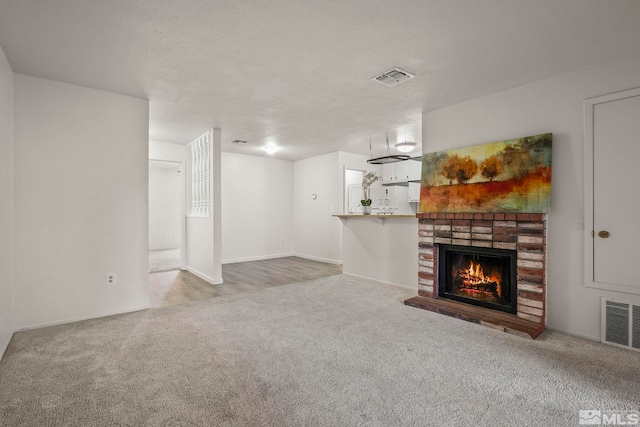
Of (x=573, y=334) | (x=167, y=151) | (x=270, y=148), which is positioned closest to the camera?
(x=573, y=334)

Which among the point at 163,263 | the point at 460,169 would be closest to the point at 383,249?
the point at 460,169

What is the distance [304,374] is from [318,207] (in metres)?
5.49

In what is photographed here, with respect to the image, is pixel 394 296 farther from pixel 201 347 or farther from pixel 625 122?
pixel 625 122

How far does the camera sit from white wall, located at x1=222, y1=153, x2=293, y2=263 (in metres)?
7.19

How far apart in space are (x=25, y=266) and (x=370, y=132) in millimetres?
4870

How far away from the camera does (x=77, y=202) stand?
11.1ft

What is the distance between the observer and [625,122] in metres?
2.72

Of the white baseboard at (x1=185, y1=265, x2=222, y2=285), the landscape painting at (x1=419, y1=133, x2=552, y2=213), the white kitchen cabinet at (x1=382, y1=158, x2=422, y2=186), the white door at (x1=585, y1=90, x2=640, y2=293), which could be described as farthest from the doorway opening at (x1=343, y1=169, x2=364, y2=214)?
the white door at (x1=585, y1=90, x2=640, y2=293)

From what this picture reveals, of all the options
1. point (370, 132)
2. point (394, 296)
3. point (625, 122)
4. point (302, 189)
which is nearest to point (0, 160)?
point (394, 296)

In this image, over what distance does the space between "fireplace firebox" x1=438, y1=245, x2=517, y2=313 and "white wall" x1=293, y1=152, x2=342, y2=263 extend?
3.27 m

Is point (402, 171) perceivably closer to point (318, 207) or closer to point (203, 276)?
point (318, 207)

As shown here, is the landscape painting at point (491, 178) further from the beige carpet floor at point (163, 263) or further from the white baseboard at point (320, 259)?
the beige carpet floor at point (163, 263)

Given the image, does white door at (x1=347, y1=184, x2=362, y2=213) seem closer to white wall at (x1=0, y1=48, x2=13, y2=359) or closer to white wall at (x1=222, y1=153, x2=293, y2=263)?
white wall at (x1=222, y1=153, x2=293, y2=263)

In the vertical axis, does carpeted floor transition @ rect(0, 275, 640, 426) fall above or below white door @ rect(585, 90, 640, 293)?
below
